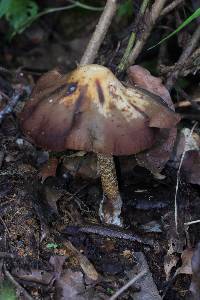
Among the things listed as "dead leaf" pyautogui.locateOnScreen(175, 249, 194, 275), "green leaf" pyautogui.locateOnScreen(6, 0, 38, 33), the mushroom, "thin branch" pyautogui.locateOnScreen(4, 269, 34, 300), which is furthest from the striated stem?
"green leaf" pyautogui.locateOnScreen(6, 0, 38, 33)

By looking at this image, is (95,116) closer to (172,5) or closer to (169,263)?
(169,263)

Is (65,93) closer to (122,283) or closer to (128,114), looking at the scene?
(128,114)

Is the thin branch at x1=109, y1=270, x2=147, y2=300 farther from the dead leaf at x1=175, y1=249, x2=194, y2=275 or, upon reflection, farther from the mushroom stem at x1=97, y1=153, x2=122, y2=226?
the mushroom stem at x1=97, y1=153, x2=122, y2=226

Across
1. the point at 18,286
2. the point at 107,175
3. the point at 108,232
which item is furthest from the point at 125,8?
the point at 18,286

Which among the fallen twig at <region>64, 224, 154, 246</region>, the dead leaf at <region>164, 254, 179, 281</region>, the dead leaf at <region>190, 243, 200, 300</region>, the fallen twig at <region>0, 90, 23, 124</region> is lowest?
the dead leaf at <region>164, 254, 179, 281</region>

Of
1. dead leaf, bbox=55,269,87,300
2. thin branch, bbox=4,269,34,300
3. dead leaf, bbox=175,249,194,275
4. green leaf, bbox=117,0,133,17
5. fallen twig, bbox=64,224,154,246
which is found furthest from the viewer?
green leaf, bbox=117,0,133,17

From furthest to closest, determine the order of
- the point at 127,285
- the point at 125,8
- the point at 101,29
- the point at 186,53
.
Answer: the point at 125,8
the point at 186,53
the point at 101,29
the point at 127,285

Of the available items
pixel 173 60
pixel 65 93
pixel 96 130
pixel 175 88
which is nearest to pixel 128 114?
pixel 96 130

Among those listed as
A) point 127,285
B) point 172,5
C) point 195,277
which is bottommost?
point 127,285

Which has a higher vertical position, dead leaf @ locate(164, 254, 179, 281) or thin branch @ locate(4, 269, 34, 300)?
dead leaf @ locate(164, 254, 179, 281)

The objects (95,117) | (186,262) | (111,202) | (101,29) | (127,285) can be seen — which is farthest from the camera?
(101,29)
